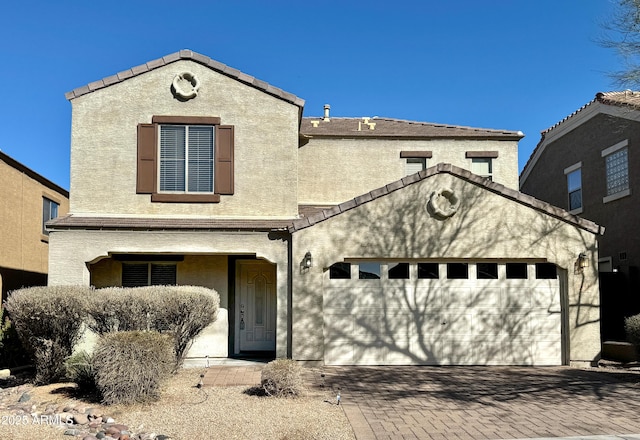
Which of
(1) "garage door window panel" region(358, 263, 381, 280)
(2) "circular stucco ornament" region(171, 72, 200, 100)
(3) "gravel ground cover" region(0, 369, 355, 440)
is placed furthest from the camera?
→ (2) "circular stucco ornament" region(171, 72, 200, 100)

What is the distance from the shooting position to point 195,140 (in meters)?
14.2

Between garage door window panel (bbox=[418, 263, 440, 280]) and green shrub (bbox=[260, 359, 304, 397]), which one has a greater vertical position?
garage door window panel (bbox=[418, 263, 440, 280])

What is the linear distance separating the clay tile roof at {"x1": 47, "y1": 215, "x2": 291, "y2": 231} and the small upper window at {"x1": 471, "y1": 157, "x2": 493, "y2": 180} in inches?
267

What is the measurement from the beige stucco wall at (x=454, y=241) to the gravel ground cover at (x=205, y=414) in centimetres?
354

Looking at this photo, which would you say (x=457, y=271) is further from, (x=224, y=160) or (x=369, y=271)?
(x=224, y=160)

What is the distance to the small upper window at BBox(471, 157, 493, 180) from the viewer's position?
17312 millimetres

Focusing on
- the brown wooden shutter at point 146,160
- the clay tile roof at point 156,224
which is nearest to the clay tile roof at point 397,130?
the clay tile roof at point 156,224

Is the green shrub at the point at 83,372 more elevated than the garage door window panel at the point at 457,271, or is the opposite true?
the garage door window panel at the point at 457,271

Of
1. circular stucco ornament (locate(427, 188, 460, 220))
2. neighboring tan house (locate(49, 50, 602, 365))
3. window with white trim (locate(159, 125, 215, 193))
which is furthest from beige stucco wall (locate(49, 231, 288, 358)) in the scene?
circular stucco ornament (locate(427, 188, 460, 220))

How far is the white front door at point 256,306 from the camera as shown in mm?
15055

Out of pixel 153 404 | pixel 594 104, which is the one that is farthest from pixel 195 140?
pixel 594 104

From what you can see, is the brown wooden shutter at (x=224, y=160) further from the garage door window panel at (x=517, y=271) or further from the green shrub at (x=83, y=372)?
the garage door window panel at (x=517, y=271)

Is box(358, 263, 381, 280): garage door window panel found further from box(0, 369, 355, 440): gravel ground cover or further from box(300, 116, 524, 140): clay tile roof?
box(300, 116, 524, 140): clay tile roof

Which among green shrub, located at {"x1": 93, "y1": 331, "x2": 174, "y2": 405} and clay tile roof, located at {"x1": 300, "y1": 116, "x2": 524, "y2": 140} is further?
clay tile roof, located at {"x1": 300, "y1": 116, "x2": 524, "y2": 140}
